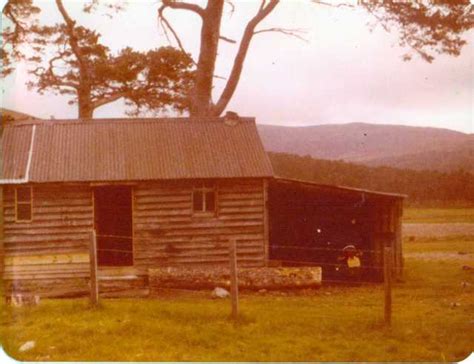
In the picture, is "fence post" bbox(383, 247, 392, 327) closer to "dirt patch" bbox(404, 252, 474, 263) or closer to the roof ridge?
the roof ridge

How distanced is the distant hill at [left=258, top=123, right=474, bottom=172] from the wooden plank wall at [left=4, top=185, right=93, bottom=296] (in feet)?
20.2

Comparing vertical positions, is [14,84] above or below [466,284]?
above

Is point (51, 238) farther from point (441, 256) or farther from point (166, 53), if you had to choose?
point (441, 256)

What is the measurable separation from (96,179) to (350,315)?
332 inches

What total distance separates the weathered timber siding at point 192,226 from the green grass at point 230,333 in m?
4.31

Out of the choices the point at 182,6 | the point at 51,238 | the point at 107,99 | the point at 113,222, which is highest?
the point at 182,6

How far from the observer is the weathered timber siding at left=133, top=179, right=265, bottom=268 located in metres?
17.6

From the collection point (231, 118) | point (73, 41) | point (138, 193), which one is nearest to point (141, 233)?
point (138, 193)

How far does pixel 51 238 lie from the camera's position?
1700cm

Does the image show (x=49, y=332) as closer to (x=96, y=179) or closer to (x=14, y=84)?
(x=14, y=84)

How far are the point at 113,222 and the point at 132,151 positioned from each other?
4.16 metres

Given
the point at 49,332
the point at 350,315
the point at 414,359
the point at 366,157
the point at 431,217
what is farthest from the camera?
the point at 366,157

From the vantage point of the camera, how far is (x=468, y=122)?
12.2 m

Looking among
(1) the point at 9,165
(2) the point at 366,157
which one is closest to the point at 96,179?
(1) the point at 9,165
